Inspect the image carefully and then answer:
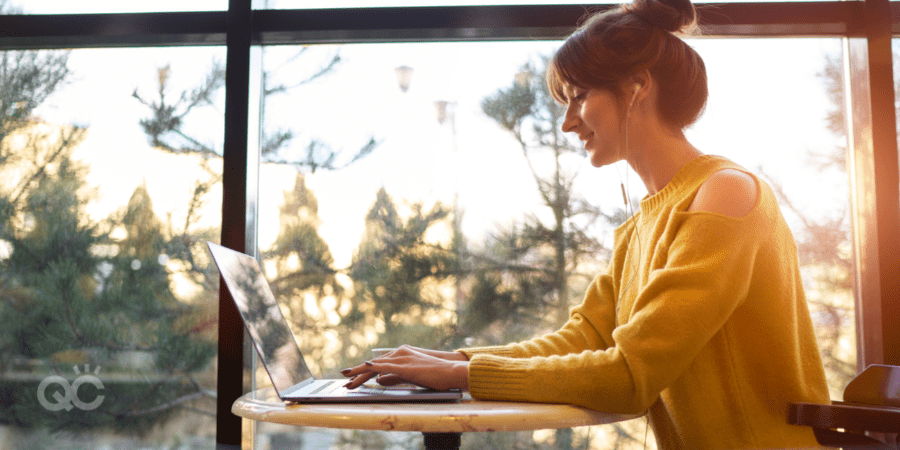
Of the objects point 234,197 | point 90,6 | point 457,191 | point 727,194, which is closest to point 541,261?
point 457,191

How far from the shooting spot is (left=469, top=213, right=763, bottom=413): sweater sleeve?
2.55 feet

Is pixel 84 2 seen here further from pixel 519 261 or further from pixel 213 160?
pixel 519 261

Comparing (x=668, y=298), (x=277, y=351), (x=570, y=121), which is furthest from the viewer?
(x=570, y=121)

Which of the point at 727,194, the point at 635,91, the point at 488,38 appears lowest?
the point at 727,194

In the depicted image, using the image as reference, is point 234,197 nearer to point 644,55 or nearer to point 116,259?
point 116,259

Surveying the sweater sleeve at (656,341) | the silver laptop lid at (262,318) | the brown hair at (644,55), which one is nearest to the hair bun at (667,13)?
the brown hair at (644,55)

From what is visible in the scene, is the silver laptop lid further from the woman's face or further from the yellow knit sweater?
the woman's face

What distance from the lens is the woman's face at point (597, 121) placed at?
110 cm

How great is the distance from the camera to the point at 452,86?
1.73 meters

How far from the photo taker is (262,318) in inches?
41.6

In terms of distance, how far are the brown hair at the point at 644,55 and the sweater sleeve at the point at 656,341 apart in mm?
345

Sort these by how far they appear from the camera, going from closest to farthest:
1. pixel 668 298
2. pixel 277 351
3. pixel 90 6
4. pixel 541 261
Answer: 1. pixel 668 298
2. pixel 277 351
3. pixel 541 261
4. pixel 90 6

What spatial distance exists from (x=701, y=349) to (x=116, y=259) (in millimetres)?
1641

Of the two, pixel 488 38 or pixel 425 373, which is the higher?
pixel 488 38
